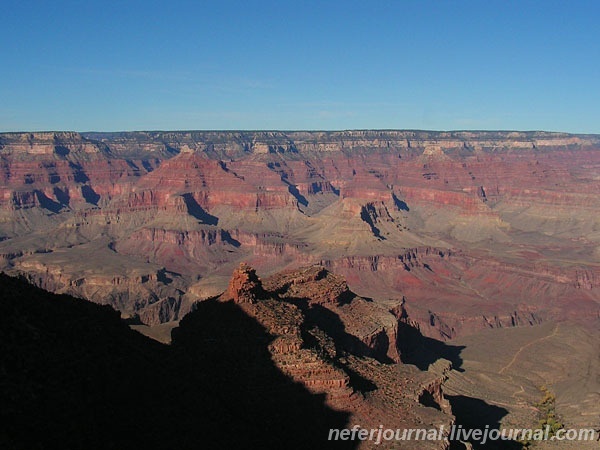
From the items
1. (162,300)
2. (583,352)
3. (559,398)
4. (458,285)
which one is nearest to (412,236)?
(458,285)

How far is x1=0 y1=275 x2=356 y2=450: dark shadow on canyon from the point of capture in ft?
79.2

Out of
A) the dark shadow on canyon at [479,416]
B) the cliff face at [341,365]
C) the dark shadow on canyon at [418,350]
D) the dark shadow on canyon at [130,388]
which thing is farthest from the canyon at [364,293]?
the dark shadow on canyon at [130,388]

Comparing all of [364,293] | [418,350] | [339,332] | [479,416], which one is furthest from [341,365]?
[364,293]

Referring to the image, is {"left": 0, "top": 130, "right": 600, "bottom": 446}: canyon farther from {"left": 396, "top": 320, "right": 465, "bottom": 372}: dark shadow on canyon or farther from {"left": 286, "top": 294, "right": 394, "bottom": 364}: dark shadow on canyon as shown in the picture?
{"left": 396, "top": 320, "right": 465, "bottom": 372}: dark shadow on canyon

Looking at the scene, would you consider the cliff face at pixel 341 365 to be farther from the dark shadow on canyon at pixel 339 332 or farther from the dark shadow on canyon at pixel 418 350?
the dark shadow on canyon at pixel 418 350

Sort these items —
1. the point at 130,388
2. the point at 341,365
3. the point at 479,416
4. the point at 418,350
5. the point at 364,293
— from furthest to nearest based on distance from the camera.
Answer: the point at 364,293 < the point at 418,350 < the point at 479,416 < the point at 341,365 < the point at 130,388

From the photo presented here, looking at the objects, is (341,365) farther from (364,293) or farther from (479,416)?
(364,293)

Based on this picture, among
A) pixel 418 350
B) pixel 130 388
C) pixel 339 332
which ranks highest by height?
pixel 130 388

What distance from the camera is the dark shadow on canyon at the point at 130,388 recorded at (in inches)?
950

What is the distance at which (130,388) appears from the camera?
98.3ft

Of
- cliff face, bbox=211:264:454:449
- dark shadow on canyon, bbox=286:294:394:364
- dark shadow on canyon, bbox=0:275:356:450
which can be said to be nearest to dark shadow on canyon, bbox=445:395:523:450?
cliff face, bbox=211:264:454:449

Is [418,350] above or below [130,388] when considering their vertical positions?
below

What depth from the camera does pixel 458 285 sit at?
147625 mm

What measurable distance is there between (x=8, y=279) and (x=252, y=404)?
17.1 m
